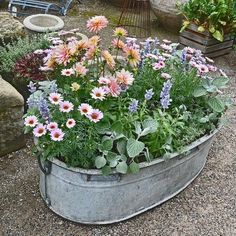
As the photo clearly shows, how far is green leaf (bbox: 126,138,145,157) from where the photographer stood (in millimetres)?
2352

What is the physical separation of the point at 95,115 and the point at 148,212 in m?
0.87

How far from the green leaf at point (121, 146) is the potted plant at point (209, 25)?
268cm

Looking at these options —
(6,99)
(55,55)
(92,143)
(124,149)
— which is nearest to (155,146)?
(124,149)

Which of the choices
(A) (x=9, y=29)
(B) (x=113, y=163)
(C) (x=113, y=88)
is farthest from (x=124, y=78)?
(A) (x=9, y=29)

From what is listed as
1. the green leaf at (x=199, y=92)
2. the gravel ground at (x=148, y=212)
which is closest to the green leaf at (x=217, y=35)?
the gravel ground at (x=148, y=212)

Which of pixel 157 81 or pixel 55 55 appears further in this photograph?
pixel 157 81

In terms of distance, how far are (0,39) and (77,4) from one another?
2765 millimetres

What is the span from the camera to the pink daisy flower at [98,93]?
7.63 ft

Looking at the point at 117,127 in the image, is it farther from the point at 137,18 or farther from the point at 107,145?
the point at 137,18

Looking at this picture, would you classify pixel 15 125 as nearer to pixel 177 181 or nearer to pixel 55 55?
pixel 55 55

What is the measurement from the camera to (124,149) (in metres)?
2.44

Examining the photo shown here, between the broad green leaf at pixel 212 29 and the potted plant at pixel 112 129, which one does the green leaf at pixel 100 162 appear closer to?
the potted plant at pixel 112 129

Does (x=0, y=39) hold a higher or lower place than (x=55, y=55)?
lower

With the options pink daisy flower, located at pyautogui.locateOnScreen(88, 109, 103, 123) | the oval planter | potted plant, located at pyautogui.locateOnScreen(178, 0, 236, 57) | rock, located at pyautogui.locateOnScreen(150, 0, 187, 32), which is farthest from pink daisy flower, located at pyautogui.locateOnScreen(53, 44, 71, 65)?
rock, located at pyautogui.locateOnScreen(150, 0, 187, 32)
